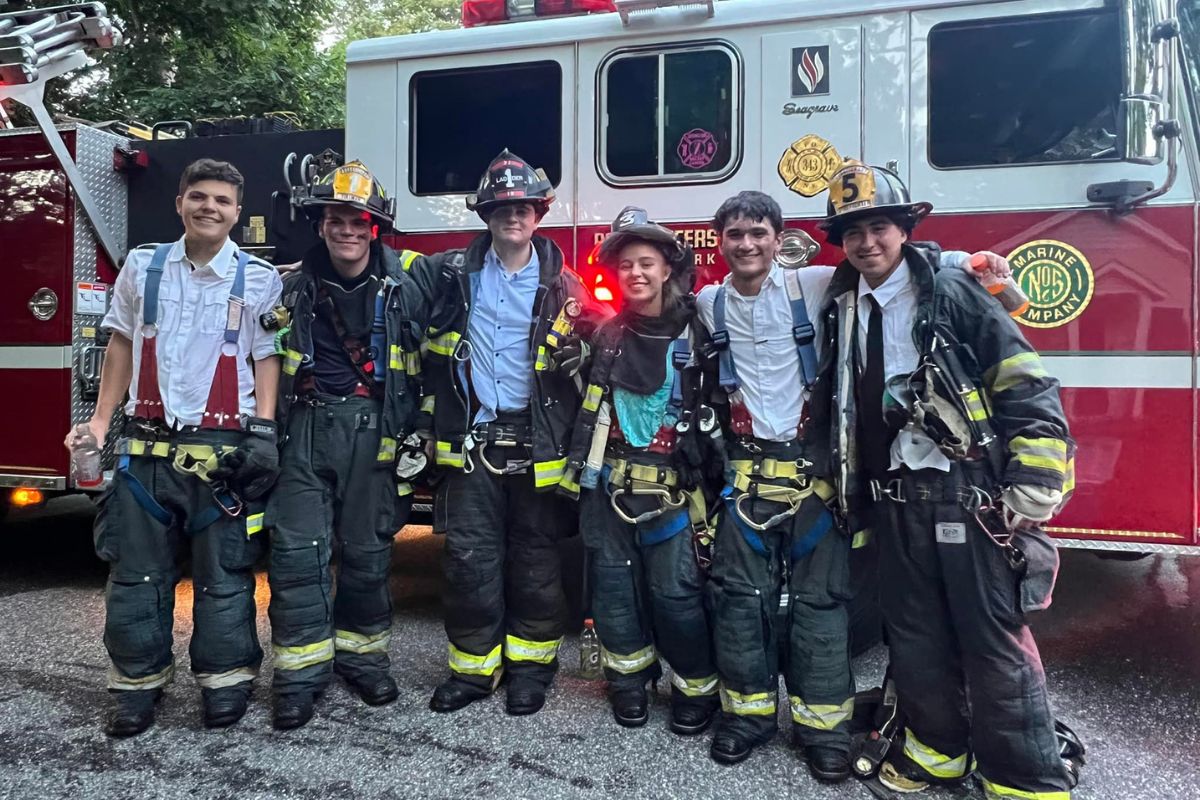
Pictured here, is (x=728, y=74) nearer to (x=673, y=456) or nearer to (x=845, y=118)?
(x=845, y=118)

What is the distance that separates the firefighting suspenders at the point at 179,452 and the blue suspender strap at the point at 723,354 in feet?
5.88

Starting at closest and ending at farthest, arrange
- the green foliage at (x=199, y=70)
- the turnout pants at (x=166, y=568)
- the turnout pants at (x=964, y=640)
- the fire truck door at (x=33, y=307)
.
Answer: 1. the turnout pants at (x=964, y=640)
2. the turnout pants at (x=166, y=568)
3. the fire truck door at (x=33, y=307)
4. the green foliage at (x=199, y=70)

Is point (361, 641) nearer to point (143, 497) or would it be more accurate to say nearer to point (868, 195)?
point (143, 497)

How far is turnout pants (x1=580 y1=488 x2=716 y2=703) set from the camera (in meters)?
2.96

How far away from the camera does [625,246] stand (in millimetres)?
2967

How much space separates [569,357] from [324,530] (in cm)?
118

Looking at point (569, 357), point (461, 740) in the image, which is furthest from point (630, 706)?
point (569, 357)

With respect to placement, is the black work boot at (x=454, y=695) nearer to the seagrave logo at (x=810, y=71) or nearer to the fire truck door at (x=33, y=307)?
the fire truck door at (x=33, y=307)

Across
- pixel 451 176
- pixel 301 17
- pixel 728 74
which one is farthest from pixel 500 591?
pixel 301 17

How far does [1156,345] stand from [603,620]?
2.37m

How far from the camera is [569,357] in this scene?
305 centimetres

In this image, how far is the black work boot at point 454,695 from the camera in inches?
125

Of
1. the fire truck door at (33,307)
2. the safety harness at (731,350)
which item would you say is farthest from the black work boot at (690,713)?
the fire truck door at (33,307)

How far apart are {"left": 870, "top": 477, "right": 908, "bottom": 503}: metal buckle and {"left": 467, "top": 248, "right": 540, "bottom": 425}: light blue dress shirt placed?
1.31m
